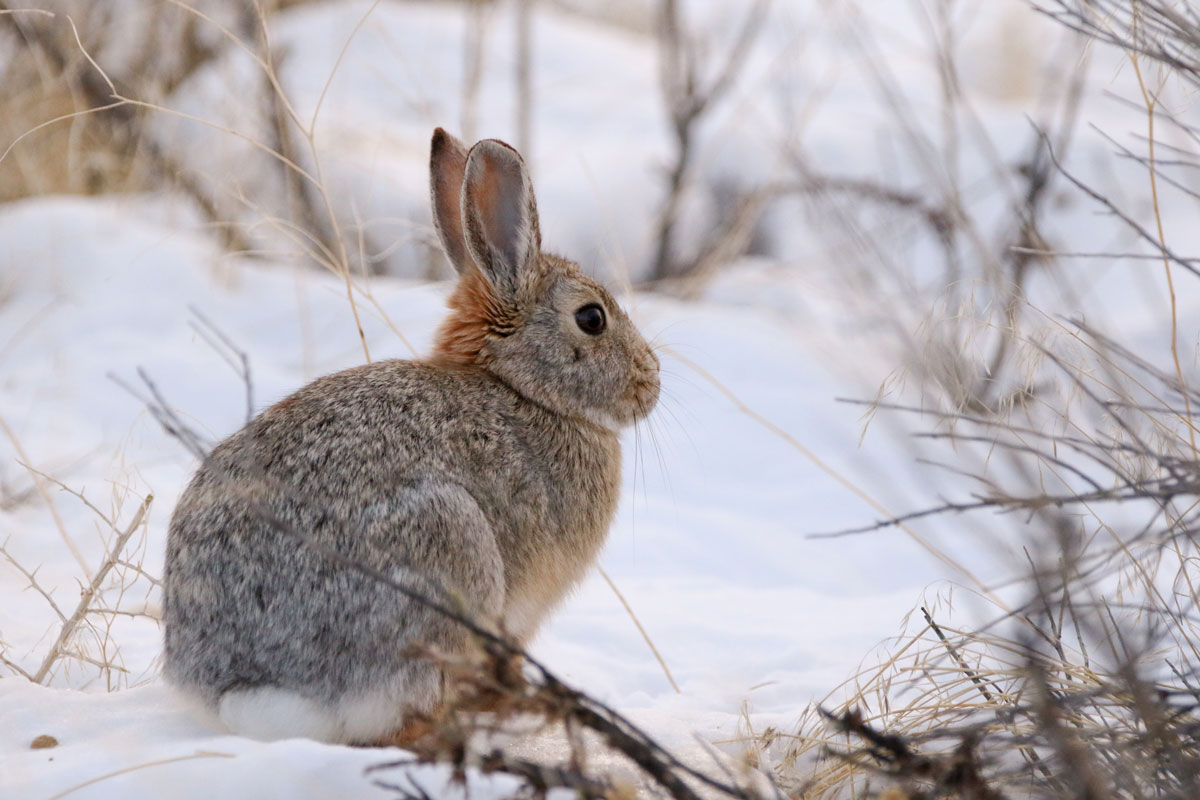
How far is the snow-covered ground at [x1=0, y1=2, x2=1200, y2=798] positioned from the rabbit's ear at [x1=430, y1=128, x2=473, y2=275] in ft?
1.91

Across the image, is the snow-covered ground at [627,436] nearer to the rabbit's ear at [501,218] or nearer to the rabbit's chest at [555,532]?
the rabbit's chest at [555,532]

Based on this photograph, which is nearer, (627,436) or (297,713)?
(297,713)

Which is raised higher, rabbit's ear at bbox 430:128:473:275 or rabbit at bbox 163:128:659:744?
rabbit's ear at bbox 430:128:473:275

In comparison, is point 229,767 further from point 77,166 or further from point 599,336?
point 77,166

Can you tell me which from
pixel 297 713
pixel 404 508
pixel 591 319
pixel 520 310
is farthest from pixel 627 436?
pixel 297 713

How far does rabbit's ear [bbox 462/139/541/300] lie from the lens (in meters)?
3.04

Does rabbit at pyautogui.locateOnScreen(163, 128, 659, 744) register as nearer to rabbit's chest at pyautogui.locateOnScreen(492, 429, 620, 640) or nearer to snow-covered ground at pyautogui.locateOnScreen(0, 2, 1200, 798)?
rabbit's chest at pyautogui.locateOnScreen(492, 429, 620, 640)

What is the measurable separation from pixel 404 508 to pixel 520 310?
875 mm

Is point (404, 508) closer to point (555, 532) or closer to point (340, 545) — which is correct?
point (340, 545)

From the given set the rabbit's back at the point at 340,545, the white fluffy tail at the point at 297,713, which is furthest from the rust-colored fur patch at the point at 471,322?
the white fluffy tail at the point at 297,713

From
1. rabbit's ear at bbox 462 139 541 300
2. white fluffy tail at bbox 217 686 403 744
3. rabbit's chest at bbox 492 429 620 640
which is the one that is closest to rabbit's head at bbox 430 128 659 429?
rabbit's ear at bbox 462 139 541 300

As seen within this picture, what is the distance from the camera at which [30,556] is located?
3.84m

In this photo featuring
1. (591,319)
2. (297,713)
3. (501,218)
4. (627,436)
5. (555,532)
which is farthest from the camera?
(627,436)

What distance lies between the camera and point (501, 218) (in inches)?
124
